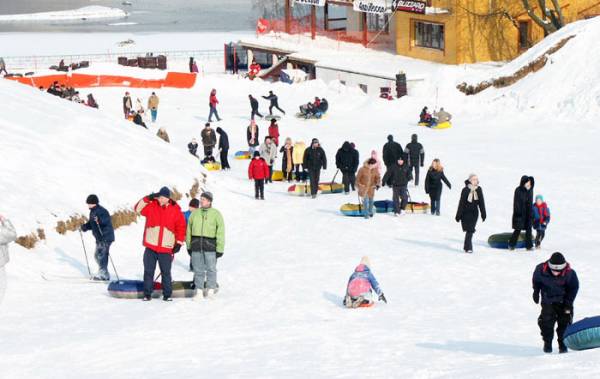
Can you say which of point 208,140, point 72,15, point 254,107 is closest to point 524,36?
point 254,107

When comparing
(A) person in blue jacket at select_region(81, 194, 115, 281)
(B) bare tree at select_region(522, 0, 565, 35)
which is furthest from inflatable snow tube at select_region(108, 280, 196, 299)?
(B) bare tree at select_region(522, 0, 565, 35)

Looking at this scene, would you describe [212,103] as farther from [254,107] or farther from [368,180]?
[368,180]

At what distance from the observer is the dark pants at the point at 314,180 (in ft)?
78.6

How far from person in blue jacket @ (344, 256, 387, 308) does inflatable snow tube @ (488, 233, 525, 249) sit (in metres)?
4.88

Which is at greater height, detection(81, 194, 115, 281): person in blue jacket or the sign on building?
the sign on building

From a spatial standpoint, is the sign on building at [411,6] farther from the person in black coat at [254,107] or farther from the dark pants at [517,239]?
the dark pants at [517,239]

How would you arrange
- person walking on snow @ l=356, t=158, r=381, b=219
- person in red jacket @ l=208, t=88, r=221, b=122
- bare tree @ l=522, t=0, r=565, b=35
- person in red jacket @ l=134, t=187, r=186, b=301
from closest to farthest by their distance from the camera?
person in red jacket @ l=134, t=187, r=186, b=301
person walking on snow @ l=356, t=158, r=381, b=219
person in red jacket @ l=208, t=88, r=221, b=122
bare tree @ l=522, t=0, r=565, b=35

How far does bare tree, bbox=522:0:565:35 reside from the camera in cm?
4369

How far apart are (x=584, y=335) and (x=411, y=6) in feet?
129

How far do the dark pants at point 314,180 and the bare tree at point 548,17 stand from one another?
72.5 feet

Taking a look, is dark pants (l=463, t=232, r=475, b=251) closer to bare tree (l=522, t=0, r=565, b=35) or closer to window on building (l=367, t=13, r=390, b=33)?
bare tree (l=522, t=0, r=565, b=35)

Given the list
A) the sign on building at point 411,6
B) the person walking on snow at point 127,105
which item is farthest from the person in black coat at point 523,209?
the sign on building at point 411,6

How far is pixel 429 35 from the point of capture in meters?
49.7

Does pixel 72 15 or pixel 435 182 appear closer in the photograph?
pixel 435 182
